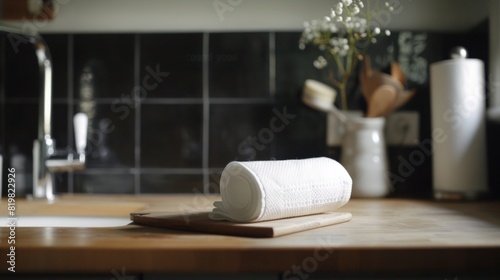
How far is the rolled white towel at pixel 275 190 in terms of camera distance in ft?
2.42

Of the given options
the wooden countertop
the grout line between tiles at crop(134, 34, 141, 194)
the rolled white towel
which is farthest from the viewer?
the grout line between tiles at crop(134, 34, 141, 194)

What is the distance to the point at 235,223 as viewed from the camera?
0.75 meters

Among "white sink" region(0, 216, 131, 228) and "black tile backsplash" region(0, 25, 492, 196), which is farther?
"black tile backsplash" region(0, 25, 492, 196)

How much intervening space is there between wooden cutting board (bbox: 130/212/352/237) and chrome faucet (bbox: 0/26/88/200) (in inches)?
16.8

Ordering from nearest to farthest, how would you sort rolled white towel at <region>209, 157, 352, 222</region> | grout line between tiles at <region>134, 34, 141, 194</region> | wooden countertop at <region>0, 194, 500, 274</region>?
wooden countertop at <region>0, 194, 500, 274</region>
rolled white towel at <region>209, 157, 352, 222</region>
grout line between tiles at <region>134, 34, 141, 194</region>

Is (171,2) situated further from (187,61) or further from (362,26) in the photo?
(362,26)

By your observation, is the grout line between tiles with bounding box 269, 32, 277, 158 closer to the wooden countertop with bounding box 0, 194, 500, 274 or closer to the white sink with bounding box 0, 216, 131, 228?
the white sink with bounding box 0, 216, 131, 228

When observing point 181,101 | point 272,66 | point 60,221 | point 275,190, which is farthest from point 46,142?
point 275,190

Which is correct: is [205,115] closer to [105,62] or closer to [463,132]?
[105,62]

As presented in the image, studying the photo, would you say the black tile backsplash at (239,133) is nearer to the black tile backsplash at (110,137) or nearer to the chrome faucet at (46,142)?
the black tile backsplash at (110,137)

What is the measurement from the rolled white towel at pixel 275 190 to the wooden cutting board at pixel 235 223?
0.6 inches

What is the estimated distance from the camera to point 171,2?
4.29 feet

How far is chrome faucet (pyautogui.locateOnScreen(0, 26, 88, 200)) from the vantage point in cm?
120

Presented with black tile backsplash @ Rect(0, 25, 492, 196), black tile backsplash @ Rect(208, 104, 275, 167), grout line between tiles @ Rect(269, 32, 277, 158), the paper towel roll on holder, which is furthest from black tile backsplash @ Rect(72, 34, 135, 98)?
the paper towel roll on holder
